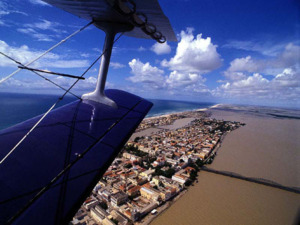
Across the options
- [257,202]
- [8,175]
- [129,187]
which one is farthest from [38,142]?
[257,202]

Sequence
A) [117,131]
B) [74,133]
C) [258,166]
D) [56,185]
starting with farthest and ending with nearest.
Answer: [258,166], [117,131], [74,133], [56,185]

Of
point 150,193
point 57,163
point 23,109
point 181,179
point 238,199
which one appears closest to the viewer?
point 57,163

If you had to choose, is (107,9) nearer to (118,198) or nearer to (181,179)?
(118,198)

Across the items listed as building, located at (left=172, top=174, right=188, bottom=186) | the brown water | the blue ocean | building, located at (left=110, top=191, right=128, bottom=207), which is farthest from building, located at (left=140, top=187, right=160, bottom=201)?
the blue ocean

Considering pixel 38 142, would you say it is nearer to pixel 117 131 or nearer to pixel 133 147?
pixel 117 131

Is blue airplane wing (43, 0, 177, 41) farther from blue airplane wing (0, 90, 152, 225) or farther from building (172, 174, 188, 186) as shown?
building (172, 174, 188, 186)

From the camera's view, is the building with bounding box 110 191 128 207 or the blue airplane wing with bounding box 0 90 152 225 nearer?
the blue airplane wing with bounding box 0 90 152 225

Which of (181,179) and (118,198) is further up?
(181,179)

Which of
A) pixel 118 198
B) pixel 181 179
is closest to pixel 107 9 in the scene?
pixel 118 198
